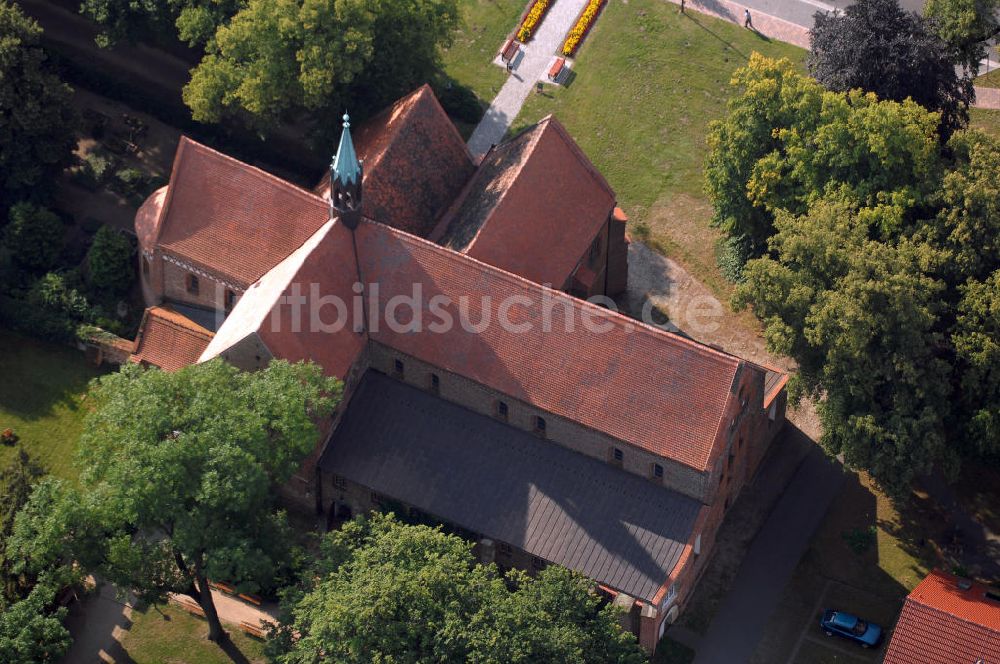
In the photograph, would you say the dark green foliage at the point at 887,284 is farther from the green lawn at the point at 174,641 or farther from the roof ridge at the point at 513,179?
the green lawn at the point at 174,641

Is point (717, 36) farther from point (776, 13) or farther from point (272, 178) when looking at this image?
point (272, 178)

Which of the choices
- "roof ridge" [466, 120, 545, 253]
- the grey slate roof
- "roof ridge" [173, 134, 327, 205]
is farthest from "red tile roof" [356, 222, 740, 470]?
"roof ridge" [173, 134, 327, 205]

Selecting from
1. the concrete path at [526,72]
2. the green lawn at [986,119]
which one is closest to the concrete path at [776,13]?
the concrete path at [526,72]

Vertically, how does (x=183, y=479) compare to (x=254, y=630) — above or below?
above

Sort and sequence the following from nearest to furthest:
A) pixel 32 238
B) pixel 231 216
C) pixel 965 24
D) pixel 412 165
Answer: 1. pixel 231 216
2. pixel 412 165
3. pixel 32 238
4. pixel 965 24

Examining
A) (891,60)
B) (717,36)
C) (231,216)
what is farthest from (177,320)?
(717,36)

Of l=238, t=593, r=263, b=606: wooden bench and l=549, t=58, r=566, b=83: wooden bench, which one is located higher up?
l=549, t=58, r=566, b=83: wooden bench

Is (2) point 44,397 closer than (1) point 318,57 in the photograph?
No

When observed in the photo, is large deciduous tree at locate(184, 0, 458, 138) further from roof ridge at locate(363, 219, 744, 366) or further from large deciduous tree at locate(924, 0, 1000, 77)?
large deciduous tree at locate(924, 0, 1000, 77)
